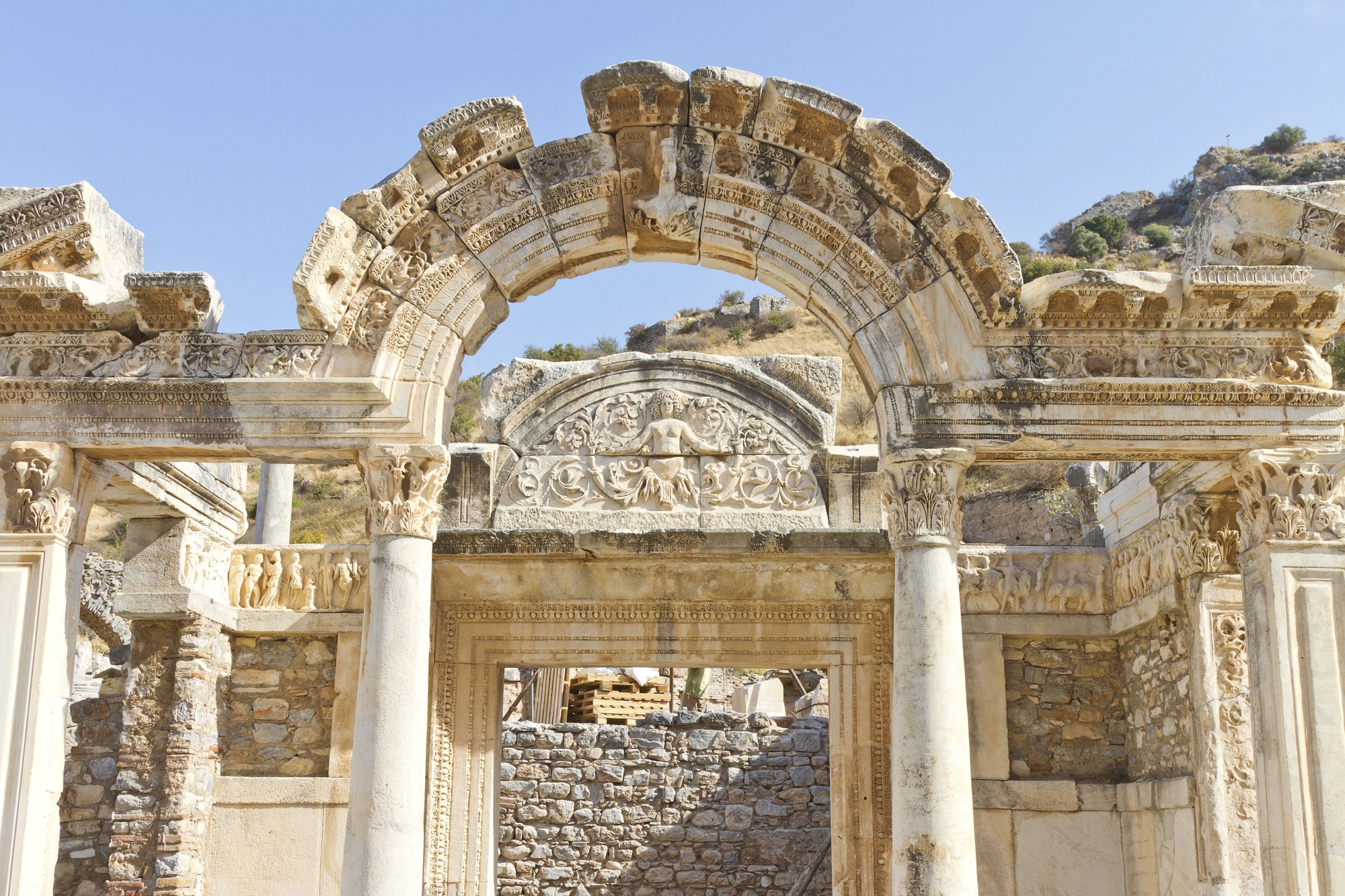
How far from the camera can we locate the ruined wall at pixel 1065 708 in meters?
9.61

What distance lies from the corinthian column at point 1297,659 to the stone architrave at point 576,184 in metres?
4.24

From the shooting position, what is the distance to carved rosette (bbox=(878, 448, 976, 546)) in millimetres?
7195

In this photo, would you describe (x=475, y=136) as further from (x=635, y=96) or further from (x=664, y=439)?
(x=664, y=439)

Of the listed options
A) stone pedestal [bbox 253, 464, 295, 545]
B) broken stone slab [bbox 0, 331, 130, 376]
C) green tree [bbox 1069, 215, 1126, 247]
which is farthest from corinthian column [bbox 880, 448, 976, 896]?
green tree [bbox 1069, 215, 1126, 247]

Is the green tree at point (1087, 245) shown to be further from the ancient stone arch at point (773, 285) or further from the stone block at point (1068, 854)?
the ancient stone arch at point (773, 285)

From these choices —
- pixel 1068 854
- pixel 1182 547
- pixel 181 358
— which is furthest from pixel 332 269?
pixel 1068 854

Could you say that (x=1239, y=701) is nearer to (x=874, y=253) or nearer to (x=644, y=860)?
(x=874, y=253)

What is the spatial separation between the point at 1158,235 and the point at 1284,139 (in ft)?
43.2

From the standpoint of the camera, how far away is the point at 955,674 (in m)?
6.99

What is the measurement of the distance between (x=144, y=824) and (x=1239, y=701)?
7927 mm

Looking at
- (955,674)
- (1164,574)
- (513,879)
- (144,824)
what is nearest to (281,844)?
(144,824)

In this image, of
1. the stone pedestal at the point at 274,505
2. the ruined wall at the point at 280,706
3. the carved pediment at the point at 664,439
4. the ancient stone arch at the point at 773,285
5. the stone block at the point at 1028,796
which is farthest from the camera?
the stone pedestal at the point at 274,505

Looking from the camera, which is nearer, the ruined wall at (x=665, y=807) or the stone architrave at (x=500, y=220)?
the stone architrave at (x=500, y=220)

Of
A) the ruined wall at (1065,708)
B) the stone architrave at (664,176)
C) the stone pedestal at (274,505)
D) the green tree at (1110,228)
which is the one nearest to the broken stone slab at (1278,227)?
the stone architrave at (664,176)
